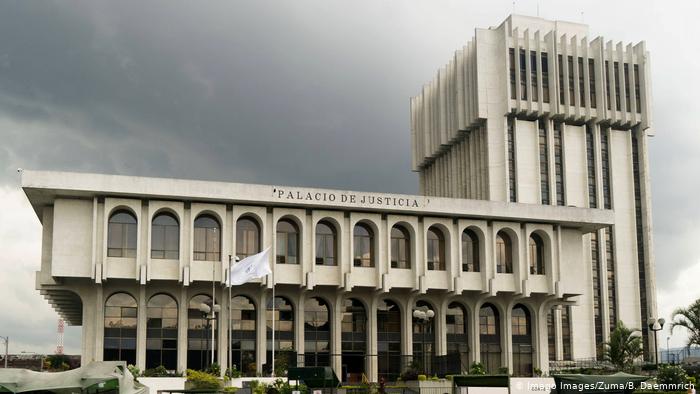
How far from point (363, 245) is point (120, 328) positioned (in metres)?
17.0

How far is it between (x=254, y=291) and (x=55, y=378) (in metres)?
35.9

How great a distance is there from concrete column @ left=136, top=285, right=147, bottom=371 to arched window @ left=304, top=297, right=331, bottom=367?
10806 millimetres

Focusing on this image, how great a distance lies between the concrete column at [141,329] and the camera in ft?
192

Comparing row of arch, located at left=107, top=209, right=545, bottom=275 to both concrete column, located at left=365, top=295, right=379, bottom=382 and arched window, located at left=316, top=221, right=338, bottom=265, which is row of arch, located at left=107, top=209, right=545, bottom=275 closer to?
arched window, located at left=316, top=221, right=338, bottom=265

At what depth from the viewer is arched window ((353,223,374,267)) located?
63875 mm

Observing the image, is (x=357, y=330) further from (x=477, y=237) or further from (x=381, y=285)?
(x=477, y=237)

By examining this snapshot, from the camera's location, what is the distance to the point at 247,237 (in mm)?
61656

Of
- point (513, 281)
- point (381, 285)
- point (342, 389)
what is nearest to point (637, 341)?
point (513, 281)

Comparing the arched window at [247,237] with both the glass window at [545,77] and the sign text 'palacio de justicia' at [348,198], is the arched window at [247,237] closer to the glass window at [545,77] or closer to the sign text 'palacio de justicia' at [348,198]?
the sign text 'palacio de justicia' at [348,198]

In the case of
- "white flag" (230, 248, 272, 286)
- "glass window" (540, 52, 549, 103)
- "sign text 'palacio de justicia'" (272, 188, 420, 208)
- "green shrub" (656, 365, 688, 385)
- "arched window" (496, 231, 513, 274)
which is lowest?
"green shrub" (656, 365, 688, 385)

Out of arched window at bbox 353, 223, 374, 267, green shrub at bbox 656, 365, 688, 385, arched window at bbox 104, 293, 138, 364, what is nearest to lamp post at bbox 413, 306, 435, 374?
arched window at bbox 353, 223, 374, 267

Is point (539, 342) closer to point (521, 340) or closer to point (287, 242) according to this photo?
point (521, 340)

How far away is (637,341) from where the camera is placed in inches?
2820

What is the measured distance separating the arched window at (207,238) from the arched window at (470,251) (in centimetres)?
1776
